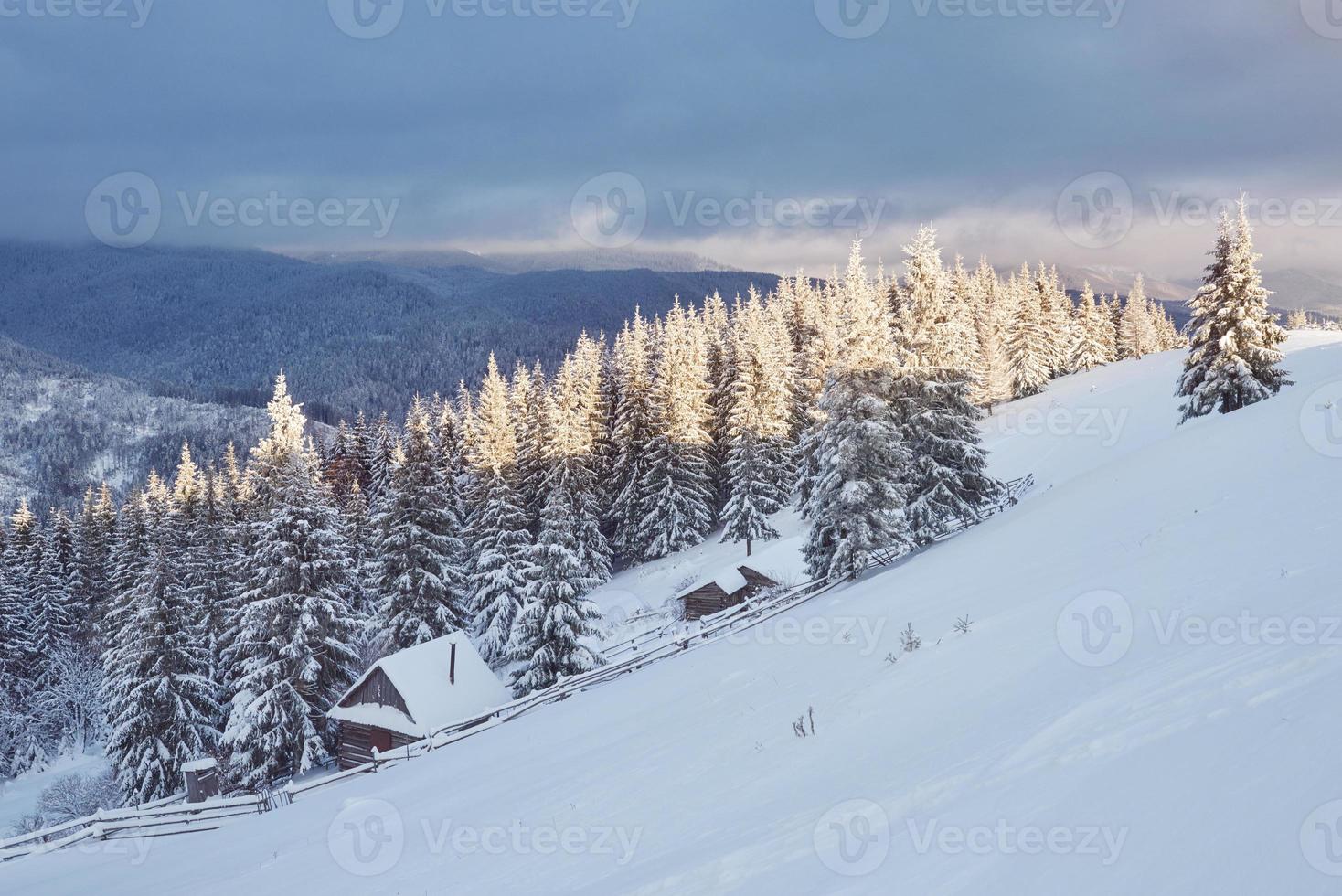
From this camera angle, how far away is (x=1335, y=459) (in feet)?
48.1

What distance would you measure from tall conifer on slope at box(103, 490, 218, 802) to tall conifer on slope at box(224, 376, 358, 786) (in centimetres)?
212

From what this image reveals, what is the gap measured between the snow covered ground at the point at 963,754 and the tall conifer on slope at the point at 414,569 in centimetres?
2048

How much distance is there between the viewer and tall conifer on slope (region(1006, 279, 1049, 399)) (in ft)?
241

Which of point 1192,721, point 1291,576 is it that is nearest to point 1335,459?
point 1291,576

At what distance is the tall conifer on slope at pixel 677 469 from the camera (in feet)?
164

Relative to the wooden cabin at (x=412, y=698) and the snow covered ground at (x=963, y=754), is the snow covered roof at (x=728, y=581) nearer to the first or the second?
the wooden cabin at (x=412, y=698)

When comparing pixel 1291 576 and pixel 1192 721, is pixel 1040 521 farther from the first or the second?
pixel 1192 721

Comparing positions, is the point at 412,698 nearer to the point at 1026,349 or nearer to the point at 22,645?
the point at 22,645

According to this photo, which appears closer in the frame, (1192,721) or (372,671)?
(1192,721)

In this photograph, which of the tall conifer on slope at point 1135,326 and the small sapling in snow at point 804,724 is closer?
the small sapling in snow at point 804,724

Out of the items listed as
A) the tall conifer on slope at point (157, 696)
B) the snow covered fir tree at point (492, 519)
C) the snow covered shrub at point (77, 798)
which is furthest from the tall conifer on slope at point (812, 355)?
the snow covered shrub at point (77, 798)

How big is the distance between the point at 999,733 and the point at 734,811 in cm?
254

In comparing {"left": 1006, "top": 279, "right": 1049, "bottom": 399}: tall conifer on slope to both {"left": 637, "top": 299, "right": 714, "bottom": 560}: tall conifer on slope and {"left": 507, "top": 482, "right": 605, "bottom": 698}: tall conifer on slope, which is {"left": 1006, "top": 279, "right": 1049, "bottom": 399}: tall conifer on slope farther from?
{"left": 507, "top": 482, "right": 605, "bottom": 698}: tall conifer on slope

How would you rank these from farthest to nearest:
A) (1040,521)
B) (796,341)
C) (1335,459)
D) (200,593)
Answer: (796,341) < (200,593) < (1040,521) < (1335,459)
